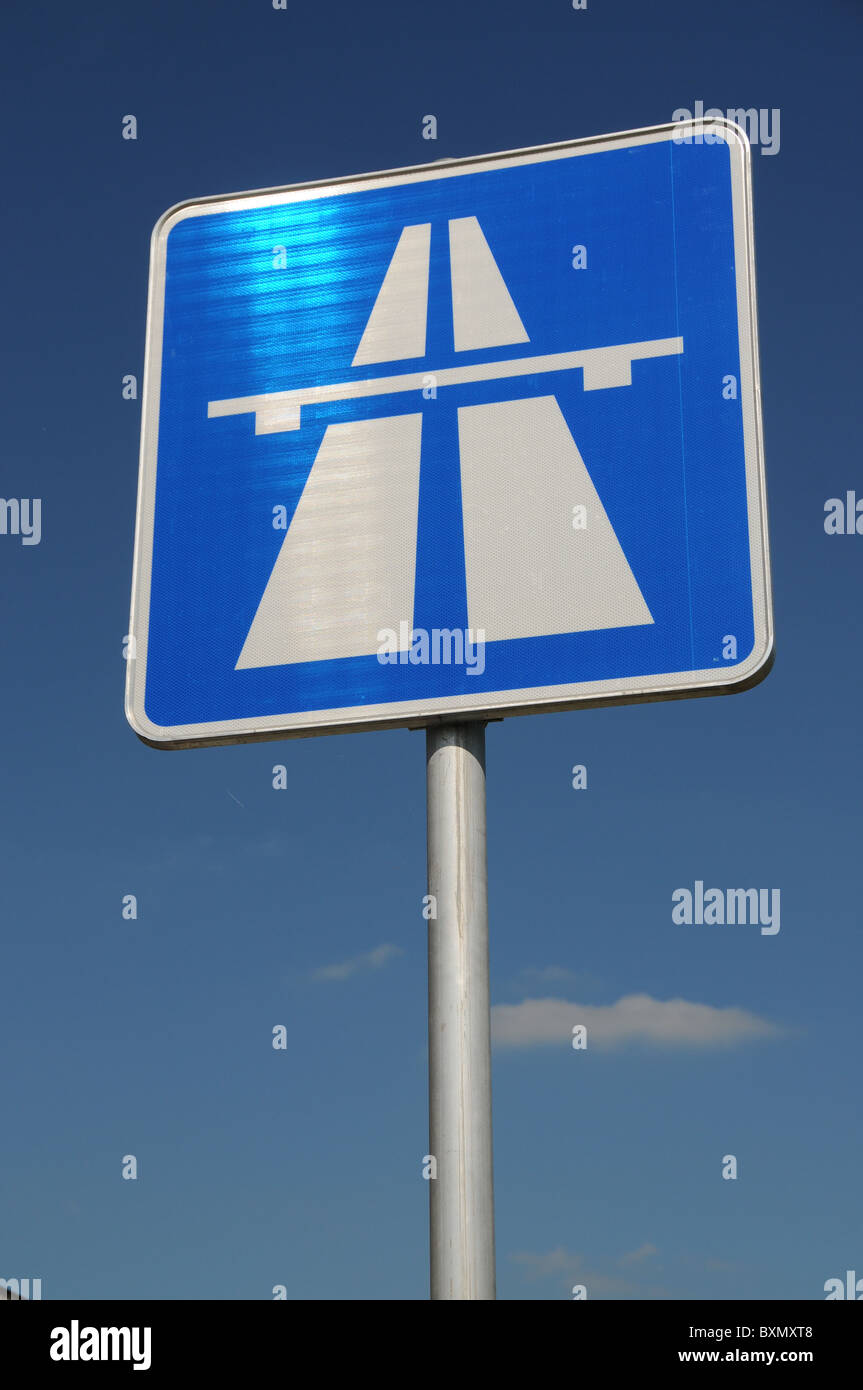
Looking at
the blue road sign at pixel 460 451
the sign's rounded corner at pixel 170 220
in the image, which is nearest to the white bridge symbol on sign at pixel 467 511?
the blue road sign at pixel 460 451

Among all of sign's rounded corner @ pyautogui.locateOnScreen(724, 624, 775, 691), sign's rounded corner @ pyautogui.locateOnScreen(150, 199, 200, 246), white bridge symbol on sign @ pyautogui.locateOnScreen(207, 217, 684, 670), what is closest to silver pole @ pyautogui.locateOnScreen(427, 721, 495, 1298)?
white bridge symbol on sign @ pyautogui.locateOnScreen(207, 217, 684, 670)

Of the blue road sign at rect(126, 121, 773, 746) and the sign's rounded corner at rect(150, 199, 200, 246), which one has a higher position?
the sign's rounded corner at rect(150, 199, 200, 246)

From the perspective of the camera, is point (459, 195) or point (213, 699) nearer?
point (213, 699)

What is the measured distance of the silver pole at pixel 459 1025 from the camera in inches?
79.3

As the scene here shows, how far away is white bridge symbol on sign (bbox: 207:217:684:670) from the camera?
2268 millimetres

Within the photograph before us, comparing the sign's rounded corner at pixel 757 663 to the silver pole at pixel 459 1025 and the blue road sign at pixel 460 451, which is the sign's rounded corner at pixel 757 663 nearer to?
the blue road sign at pixel 460 451

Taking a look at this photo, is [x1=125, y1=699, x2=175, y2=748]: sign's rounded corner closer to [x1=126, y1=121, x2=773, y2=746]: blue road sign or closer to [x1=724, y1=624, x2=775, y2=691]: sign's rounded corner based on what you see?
[x1=126, y1=121, x2=773, y2=746]: blue road sign

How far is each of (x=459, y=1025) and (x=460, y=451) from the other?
0.99 meters

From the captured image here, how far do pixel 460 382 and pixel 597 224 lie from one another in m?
0.40

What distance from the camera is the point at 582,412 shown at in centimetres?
235

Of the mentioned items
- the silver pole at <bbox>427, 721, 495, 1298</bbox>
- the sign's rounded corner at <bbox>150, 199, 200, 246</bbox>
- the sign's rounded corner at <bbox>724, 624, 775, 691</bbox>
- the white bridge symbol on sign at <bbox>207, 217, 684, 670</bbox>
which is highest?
the sign's rounded corner at <bbox>150, 199, 200, 246</bbox>

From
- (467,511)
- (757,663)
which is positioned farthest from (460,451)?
(757,663)
